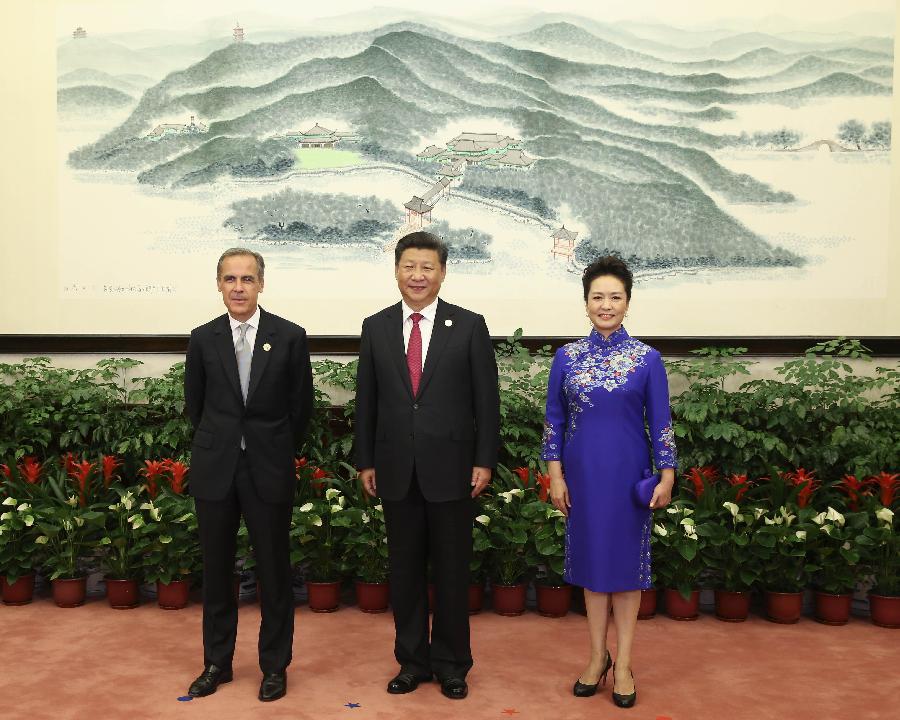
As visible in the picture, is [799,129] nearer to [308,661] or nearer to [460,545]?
[460,545]

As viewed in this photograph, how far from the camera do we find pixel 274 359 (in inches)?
114

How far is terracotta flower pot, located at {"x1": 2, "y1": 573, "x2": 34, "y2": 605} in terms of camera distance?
12.6ft

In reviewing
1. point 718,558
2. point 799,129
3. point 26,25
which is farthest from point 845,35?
point 26,25

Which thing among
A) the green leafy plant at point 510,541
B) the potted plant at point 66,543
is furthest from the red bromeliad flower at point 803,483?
the potted plant at point 66,543

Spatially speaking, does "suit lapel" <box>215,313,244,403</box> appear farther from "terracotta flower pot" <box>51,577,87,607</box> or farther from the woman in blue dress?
"terracotta flower pot" <box>51,577,87,607</box>

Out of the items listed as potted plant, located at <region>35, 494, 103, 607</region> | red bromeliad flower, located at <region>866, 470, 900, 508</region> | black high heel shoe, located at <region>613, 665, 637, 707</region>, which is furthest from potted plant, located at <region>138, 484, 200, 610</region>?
red bromeliad flower, located at <region>866, 470, 900, 508</region>

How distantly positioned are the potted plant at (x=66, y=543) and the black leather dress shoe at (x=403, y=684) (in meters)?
1.70

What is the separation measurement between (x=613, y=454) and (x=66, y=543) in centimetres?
256

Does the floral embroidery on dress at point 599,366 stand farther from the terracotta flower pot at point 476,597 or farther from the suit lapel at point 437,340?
the terracotta flower pot at point 476,597

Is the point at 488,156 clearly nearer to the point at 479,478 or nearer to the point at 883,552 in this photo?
the point at 479,478

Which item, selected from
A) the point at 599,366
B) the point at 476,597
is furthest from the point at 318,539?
the point at 599,366

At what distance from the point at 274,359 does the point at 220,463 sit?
386mm

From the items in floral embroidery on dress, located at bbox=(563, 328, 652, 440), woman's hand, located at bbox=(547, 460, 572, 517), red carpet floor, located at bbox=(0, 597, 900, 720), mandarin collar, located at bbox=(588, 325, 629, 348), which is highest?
mandarin collar, located at bbox=(588, 325, 629, 348)

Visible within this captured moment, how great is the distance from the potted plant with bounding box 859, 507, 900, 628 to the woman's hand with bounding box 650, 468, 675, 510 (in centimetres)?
142
